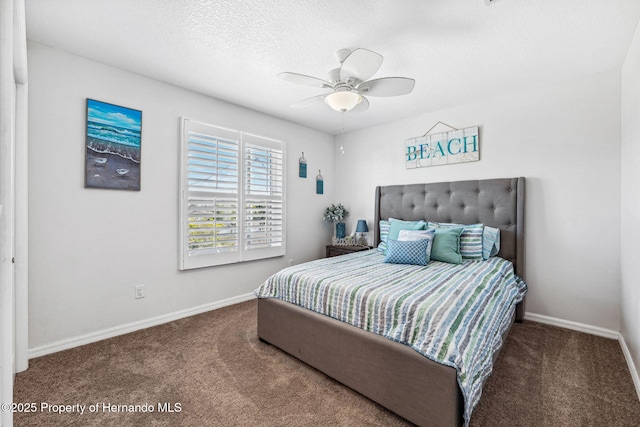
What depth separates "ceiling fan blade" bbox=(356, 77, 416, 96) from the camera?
83.9 inches

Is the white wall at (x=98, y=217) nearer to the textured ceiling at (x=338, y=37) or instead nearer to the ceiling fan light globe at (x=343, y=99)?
the textured ceiling at (x=338, y=37)

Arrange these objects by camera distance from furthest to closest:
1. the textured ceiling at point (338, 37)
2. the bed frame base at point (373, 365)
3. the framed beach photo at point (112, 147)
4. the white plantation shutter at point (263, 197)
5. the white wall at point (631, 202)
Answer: the white plantation shutter at point (263, 197)
the framed beach photo at point (112, 147)
the white wall at point (631, 202)
the textured ceiling at point (338, 37)
the bed frame base at point (373, 365)

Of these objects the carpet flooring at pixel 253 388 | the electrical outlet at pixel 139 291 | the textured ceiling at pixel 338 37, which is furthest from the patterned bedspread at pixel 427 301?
the textured ceiling at pixel 338 37

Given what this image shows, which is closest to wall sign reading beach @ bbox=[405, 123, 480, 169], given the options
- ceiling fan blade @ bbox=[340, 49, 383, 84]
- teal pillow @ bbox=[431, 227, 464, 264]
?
teal pillow @ bbox=[431, 227, 464, 264]

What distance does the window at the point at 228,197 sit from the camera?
122 inches

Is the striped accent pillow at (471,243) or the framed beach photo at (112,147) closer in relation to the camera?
the framed beach photo at (112,147)

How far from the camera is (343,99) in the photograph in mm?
2301

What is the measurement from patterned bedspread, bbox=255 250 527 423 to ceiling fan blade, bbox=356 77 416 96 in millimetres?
1448

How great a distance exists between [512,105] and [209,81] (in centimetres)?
318

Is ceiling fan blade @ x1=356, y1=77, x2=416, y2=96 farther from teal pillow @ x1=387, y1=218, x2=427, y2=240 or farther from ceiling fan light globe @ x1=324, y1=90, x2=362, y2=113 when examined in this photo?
teal pillow @ x1=387, y1=218, x2=427, y2=240

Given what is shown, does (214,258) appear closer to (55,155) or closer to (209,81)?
(55,155)

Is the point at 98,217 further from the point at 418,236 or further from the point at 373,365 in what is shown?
the point at 418,236

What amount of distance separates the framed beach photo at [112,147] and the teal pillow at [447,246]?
9.63 ft

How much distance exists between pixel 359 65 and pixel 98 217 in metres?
2.49
